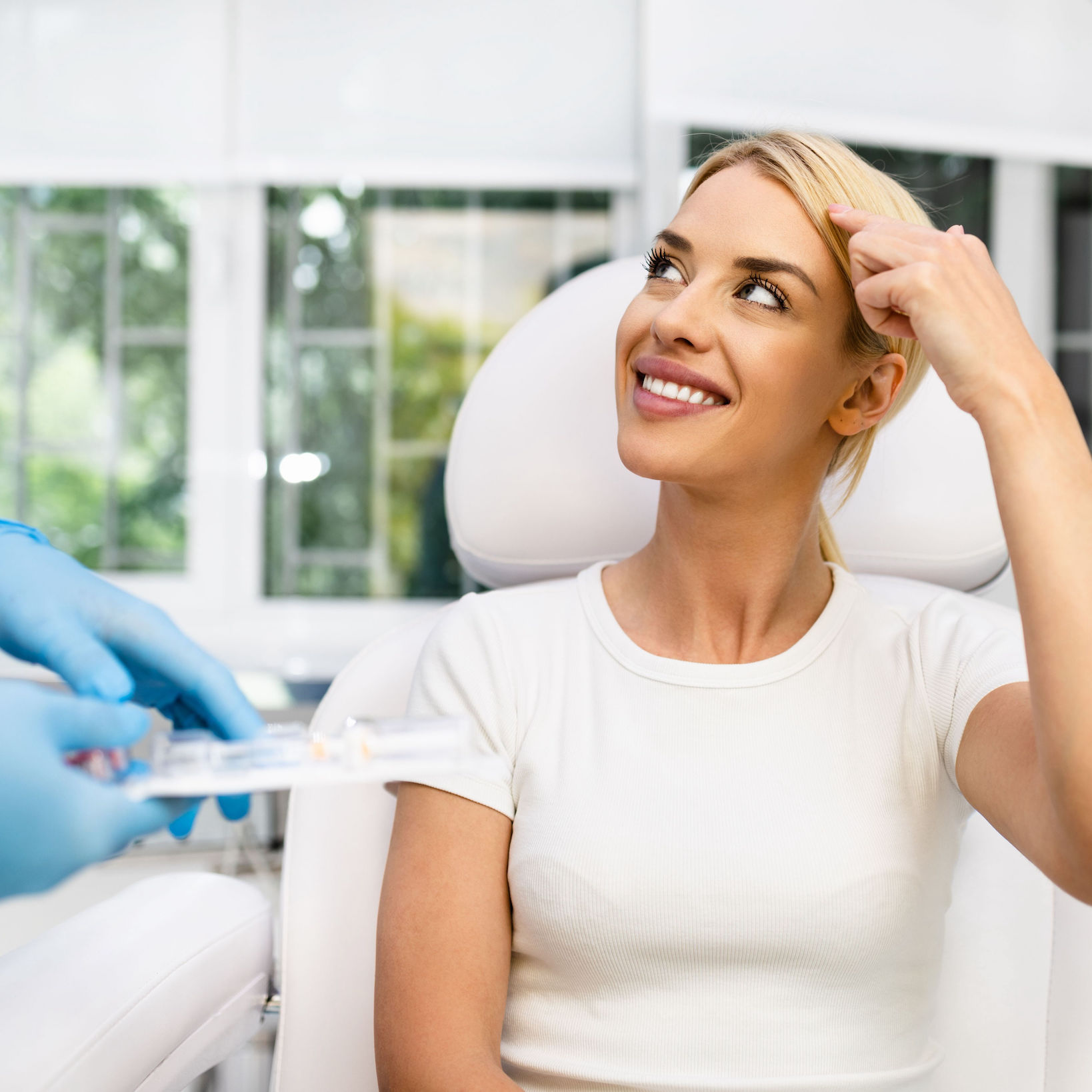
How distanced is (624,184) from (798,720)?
194 cm

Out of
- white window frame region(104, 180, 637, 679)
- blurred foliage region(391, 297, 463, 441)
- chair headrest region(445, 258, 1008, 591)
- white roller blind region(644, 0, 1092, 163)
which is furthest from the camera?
blurred foliage region(391, 297, 463, 441)

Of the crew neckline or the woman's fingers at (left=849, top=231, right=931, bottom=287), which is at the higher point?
the woman's fingers at (left=849, top=231, right=931, bottom=287)

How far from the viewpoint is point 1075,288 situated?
2604 millimetres

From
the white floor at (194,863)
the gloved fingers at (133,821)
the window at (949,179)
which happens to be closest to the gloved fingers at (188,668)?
the gloved fingers at (133,821)

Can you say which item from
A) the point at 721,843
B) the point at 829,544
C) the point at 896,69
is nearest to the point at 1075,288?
the point at 896,69

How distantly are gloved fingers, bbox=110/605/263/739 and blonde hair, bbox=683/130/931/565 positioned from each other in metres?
0.66

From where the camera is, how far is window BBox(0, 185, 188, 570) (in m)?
2.69

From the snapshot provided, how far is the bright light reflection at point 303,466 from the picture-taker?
2734 mm

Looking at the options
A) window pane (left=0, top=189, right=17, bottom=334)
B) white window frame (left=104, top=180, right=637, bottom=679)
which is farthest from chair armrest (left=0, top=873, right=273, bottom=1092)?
window pane (left=0, top=189, right=17, bottom=334)

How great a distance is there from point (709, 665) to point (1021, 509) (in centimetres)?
33

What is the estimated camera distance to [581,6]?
102 inches

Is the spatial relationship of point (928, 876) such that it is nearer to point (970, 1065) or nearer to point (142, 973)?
point (970, 1065)

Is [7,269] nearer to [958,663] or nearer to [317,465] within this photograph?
[317,465]

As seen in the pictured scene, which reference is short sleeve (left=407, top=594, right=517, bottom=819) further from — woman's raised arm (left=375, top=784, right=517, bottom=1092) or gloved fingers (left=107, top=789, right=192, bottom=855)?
gloved fingers (left=107, top=789, right=192, bottom=855)
